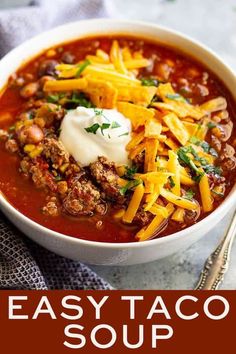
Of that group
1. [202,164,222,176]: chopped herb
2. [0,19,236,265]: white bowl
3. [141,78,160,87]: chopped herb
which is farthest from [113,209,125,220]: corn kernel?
[141,78,160,87]: chopped herb

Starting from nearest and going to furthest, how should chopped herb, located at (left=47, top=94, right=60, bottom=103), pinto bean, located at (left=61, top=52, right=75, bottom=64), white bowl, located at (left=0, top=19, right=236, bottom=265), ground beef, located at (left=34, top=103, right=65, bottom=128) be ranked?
white bowl, located at (left=0, top=19, right=236, bottom=265) → ground beef, located at (left=34, top=103, right=65, bottom=128) → chopped herb, located at (left=47, top=94, right=60, bottom=103) → pinto bean, located at (left=61, top=52, right=75, bottom=64)

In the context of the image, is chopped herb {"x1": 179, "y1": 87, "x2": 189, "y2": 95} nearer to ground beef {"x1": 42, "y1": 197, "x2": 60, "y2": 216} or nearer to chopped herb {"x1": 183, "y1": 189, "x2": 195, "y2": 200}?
chopped herb {"x1": 183, "y1": 189, "x2": 195, "y2": 200}

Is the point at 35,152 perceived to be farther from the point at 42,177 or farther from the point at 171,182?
the point at 171,182

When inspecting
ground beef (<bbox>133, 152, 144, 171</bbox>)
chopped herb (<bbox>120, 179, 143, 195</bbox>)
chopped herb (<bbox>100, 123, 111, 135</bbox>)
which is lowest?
chopped herb (<bbox>120, 179, 143, 195</bbox>)

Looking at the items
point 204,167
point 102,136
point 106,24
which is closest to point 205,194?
point 204,167

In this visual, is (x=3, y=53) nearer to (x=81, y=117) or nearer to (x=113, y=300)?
(x=81, y=117)

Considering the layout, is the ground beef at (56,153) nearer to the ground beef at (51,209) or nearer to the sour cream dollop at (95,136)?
the sour cream dollop at (95,136)
